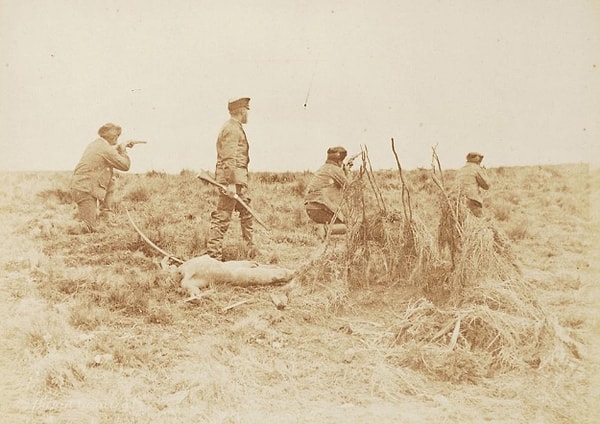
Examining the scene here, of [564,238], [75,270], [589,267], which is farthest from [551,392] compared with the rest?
[564,238]

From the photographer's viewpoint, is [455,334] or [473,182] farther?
[473,182]

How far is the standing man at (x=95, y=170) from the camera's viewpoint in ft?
29.0

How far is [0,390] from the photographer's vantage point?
418cm

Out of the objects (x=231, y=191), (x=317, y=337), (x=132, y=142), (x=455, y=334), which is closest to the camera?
(x=455, y=334)

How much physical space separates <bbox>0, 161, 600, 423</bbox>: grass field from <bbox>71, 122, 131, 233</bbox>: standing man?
108 centimetres

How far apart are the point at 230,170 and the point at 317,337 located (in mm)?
3155

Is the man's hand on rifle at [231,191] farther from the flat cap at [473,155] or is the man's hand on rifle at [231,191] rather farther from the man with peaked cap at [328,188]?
the flat cap at [473,155]

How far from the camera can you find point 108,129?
9.08m

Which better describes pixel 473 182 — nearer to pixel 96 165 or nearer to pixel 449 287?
pixel 449 287

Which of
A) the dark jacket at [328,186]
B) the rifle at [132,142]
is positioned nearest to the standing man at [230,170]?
the dark jacket at [328,186]

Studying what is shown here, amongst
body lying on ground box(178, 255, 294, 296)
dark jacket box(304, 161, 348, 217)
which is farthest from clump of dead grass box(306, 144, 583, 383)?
dark jacket box(304, 161, 348, 217)

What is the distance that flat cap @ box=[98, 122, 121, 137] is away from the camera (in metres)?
9.07

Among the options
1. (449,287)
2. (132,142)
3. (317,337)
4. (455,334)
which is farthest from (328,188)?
(455,334)

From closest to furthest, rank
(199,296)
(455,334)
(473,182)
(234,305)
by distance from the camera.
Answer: (455,334), (234,305), (199,296), (473,182)
